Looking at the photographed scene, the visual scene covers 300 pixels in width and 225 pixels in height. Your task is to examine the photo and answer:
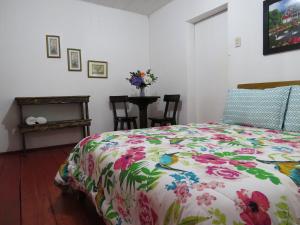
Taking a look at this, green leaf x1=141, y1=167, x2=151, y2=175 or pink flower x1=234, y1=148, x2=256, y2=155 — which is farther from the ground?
pink flower x1=234, y1=148, x2=256, y2=155

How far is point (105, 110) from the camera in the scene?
4.01 m

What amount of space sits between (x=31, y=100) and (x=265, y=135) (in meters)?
2.94

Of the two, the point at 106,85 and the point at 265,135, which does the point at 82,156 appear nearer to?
the point at 265,135

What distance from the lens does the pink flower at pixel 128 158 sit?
3.21ft

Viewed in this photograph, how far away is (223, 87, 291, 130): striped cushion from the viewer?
5.61 ft

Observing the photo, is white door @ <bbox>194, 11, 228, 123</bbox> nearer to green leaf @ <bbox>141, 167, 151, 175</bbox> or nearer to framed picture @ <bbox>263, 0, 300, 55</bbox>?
framed picture @ <bbox>263, 0, 300, 55</bbox>

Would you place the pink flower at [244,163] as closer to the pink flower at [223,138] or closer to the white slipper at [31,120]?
the pink flower at [223,138]

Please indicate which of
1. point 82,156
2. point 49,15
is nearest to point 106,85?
point 49,15

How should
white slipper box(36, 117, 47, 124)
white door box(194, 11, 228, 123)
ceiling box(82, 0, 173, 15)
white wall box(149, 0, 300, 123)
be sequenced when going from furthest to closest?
ceiling box(82, 0, 173, 15) < white slipper box(36, 117, 47, 124) < white door box(194, 11, 228, 123) < white wall box(149, 0, 300, 123)

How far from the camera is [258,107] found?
1.82m

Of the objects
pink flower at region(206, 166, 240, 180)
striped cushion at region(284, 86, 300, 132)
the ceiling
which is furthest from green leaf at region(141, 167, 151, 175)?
the ceiling

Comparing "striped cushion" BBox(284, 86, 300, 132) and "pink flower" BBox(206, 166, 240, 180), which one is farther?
"striped cushion" BBox(284, 86, 300, 132)

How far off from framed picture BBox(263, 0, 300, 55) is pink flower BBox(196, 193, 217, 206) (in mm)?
2049

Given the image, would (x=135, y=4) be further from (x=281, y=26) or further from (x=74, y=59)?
(x=281, y=26)
